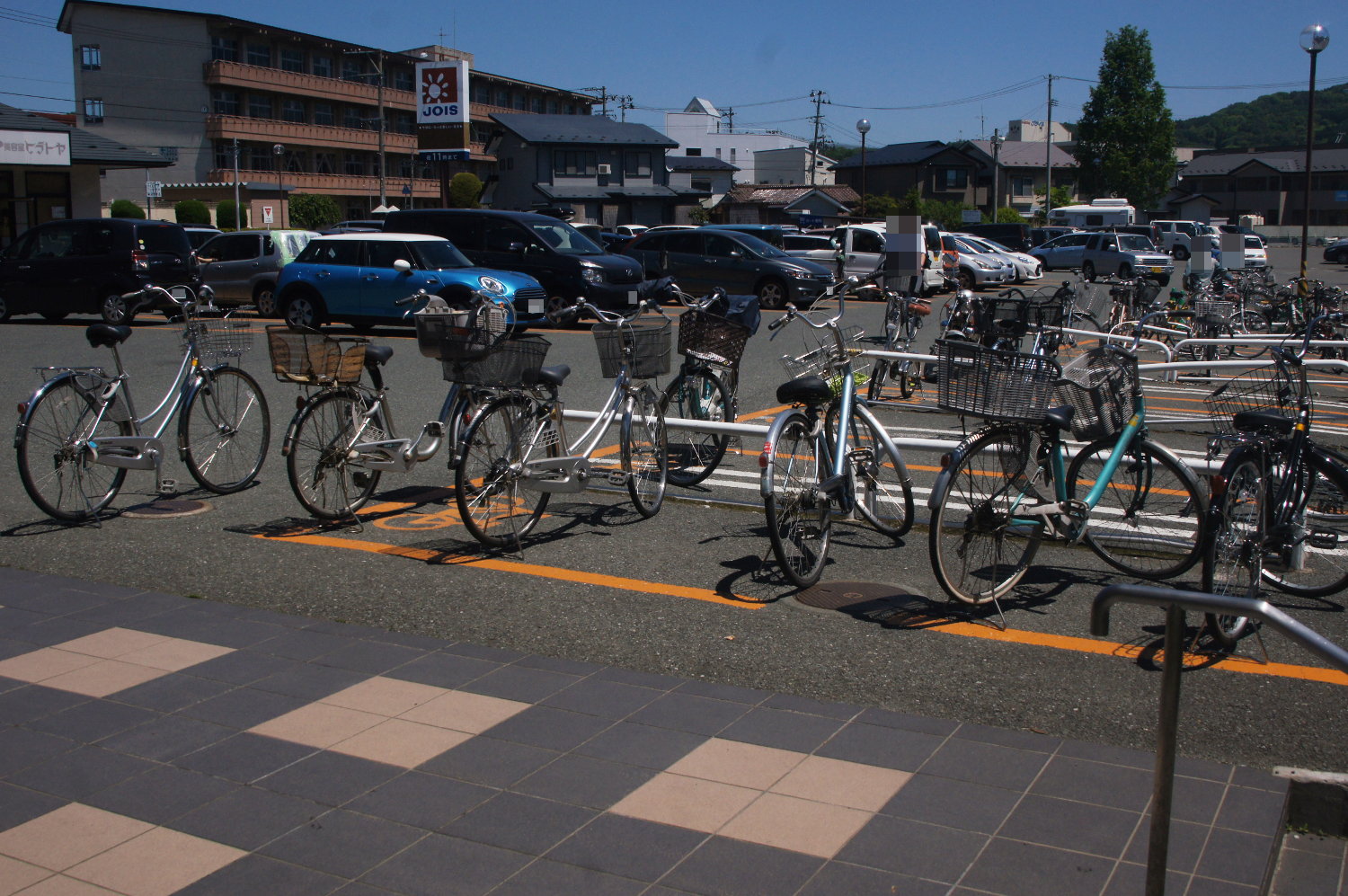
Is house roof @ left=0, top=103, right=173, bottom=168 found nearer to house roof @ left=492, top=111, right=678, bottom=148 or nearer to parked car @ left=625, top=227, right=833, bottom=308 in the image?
parked car @ left=625, top=227, right=833, bottom=308

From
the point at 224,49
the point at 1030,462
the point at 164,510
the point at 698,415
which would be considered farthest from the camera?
the point at 224,49

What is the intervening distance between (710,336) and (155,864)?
5.17 meters

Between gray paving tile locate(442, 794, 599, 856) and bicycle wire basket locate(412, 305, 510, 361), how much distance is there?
3.06 m

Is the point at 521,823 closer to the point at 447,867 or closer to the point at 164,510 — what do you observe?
the point at 447,867

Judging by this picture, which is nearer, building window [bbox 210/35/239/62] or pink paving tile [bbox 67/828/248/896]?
pink paving tile [bbox 67/828/248/896]

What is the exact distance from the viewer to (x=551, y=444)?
618cm

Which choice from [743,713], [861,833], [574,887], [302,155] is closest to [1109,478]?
[743,713]

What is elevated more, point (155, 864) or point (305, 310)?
point (305, 310)

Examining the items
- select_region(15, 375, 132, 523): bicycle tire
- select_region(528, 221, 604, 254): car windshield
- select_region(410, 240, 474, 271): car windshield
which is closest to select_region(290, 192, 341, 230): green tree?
select_region(528, 221, 604, 254): car windshield

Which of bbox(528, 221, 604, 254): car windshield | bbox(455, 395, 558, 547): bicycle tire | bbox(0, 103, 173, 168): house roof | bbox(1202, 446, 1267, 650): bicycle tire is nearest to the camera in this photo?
bbox(1202, 446, 1267, 650): bicycle tire

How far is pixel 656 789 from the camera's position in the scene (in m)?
3.45

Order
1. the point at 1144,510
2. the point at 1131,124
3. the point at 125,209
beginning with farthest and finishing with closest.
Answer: the point at 1131,124
the point at 125,209
the point at 1144,510

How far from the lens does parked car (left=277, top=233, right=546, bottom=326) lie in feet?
57.2

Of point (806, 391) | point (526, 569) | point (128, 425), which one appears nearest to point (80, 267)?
point (128, 425)
